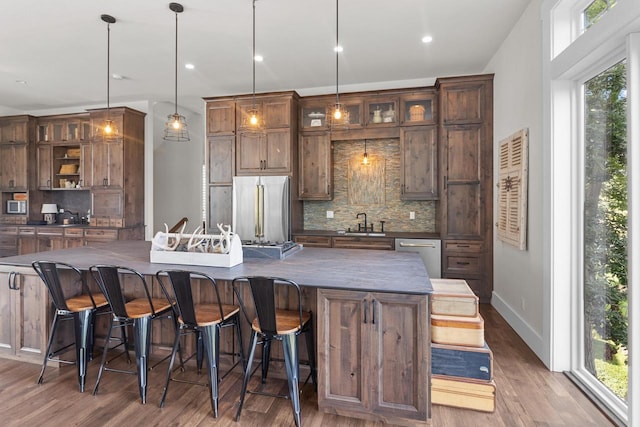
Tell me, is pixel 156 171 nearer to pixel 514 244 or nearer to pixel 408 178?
pixel 408 178

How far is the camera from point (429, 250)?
4.41 meters

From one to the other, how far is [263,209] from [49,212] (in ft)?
14.7

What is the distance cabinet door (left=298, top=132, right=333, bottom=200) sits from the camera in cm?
502

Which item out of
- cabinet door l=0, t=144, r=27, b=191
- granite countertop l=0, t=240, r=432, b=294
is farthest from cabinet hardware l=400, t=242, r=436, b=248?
cabinet door l=0, t=144, r=27, b=191

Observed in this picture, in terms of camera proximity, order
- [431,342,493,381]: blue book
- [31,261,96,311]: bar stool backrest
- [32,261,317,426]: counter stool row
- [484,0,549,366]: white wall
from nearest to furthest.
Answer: [32,261,317,426]: counter stool row
[431,342,493,381]: blue book
[31,261,96,311]: bar stool backrest
[484,0,549,366]: white wall

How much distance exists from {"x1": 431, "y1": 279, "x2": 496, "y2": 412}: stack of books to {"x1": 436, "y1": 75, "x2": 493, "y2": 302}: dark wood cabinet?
2272 millimetres

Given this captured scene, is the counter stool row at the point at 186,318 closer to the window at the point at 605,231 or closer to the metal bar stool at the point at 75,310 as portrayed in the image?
the metal bar stool at the point at 75,310

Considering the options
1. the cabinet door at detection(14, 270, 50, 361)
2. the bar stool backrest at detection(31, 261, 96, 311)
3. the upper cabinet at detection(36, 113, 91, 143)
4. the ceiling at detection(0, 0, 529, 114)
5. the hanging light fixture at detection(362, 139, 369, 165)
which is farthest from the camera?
the upper cabinet at detection(36, 113, 91, 143)

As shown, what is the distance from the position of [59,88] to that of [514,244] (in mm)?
6816

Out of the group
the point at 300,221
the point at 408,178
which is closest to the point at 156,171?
the point at 300,221

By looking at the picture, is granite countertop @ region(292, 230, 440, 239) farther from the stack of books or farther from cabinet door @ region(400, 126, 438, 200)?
the stack of books

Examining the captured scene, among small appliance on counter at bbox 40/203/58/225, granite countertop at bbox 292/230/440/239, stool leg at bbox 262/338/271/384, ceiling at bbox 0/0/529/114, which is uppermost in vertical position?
ceiling at bbox 0/0/529/114

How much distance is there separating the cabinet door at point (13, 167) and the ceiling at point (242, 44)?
1225mm

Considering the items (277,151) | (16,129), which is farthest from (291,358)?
(16,129)
